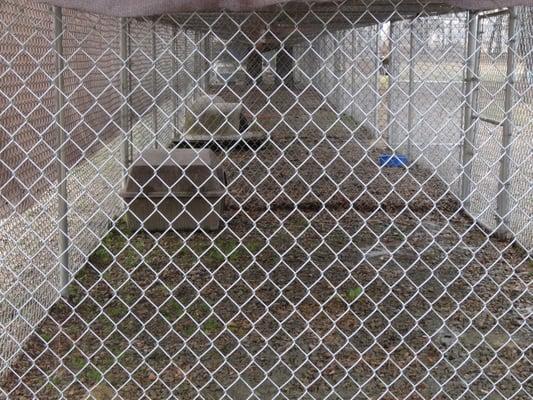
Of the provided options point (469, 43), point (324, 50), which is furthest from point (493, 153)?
point (324, 50)

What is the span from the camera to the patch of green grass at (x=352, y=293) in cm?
482

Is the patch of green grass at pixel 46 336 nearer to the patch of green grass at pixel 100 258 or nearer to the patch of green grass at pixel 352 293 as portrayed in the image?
the patch of green grass at pixel 100 258

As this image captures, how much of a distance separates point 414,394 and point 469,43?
12.8 feet

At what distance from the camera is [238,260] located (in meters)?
5.56

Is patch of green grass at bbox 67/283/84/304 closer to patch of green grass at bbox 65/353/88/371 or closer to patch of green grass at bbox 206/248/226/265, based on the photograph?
patch of green grass at bbox 65/353/88/371

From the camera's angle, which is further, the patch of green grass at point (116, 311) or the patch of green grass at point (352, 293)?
the patch of green grass at point (352, 293)

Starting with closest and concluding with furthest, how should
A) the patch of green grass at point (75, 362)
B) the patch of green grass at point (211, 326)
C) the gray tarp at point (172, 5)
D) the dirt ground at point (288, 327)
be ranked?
1. the gray tarp at point (172, 5)
2. the dirt ground at point (288, 327)
3. the patch of green grass at point (75, 362)
4. the patch of green grass at point (211, 326)

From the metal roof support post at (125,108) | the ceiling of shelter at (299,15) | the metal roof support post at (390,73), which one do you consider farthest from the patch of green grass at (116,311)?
the metal roof support post at (390,73)

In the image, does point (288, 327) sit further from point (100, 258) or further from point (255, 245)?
point (100, 258)

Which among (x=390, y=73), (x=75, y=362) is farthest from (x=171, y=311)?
(x=390, y=73)

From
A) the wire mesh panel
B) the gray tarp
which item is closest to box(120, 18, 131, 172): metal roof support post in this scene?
the wire mesh panel

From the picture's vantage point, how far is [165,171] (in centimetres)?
607

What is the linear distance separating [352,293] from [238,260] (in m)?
1.06

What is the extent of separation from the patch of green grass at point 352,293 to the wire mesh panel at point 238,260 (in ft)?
0.05
